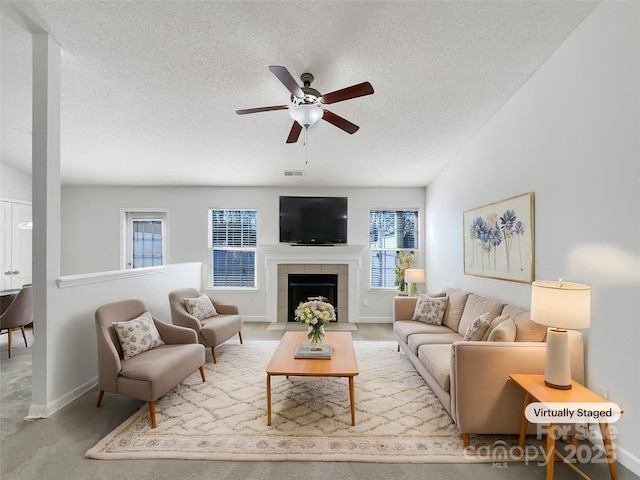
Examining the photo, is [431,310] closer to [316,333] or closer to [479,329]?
[479,329]

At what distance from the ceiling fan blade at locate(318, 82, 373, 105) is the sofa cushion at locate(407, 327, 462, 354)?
247 cm

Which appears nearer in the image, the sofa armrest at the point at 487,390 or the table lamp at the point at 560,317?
the table lamp at the point at 560,317

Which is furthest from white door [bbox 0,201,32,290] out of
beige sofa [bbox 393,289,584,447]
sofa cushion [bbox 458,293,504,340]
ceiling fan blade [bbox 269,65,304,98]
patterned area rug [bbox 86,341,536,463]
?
sofa cushion [bbox 458,293,504,340]

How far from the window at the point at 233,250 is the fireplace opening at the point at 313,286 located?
83 centimetres

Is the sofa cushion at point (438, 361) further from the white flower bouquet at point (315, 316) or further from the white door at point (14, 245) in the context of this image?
the white door at point (14, 245)

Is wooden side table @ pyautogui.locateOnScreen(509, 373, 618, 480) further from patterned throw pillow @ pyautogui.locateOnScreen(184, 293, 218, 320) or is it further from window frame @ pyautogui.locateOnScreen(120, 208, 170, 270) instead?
window frame @ pyautogui.locateOnScreen(120, 208, 170, 270)

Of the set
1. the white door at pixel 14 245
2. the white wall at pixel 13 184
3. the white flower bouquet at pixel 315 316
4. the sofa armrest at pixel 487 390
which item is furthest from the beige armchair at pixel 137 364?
the white wall at pixel 13 184

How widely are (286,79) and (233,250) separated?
441cm

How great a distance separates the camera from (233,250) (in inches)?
241

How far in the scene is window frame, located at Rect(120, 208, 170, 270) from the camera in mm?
6023

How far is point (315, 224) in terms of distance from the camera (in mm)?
5863

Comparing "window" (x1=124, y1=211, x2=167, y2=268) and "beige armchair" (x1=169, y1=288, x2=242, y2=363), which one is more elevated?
"window" (x1=124, y1=211, x2=167, y2=268)

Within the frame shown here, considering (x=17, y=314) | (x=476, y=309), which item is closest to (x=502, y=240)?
(x=476, y=309)

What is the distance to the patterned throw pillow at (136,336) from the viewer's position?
2736 mm
